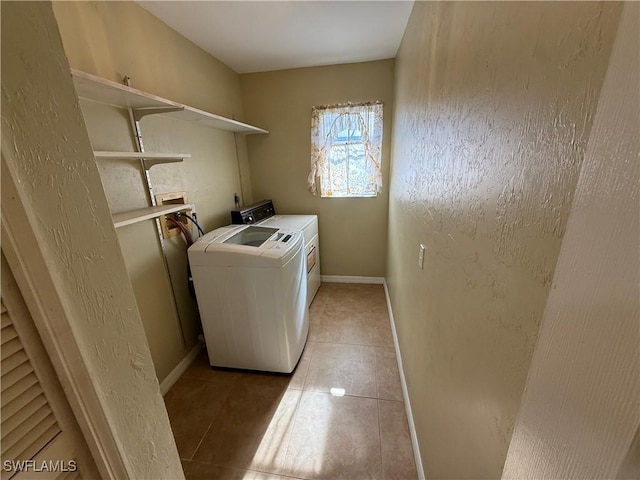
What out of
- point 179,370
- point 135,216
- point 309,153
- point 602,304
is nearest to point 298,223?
point 309,153

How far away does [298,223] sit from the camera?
8.64 feet

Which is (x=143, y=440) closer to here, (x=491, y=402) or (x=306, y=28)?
(x=491, y=402)

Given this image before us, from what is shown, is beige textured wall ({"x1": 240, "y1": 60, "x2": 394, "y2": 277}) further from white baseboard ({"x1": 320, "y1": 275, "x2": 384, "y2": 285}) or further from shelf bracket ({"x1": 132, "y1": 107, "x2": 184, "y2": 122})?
shelf bracket ({"x1": 132, "y1": 107, "x2": 184, "y2": 122})

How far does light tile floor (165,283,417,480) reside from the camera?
137 centimetres

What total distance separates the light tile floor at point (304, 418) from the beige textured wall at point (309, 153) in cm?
120

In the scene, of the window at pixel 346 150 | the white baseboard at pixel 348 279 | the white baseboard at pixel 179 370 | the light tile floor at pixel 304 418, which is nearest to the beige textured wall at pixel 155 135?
the white baseboard at pixel 179 370

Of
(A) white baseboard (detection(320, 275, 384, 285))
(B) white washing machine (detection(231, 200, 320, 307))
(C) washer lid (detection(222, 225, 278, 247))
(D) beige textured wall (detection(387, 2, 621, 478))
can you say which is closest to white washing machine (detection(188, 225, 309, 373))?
(C) washer lid (detection(222, 225, 278, 247))

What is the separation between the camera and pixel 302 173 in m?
3.03

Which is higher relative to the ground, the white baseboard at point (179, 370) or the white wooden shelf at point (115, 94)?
the white wooden shelf at point (115, 94)

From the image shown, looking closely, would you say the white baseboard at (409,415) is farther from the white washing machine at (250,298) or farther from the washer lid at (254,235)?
the washer lid at (254,235)

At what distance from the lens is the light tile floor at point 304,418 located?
1.37m

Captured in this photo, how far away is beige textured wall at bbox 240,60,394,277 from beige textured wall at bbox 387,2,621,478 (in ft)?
5.22

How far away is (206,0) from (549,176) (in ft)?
6.72

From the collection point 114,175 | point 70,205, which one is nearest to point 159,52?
point 114,175
